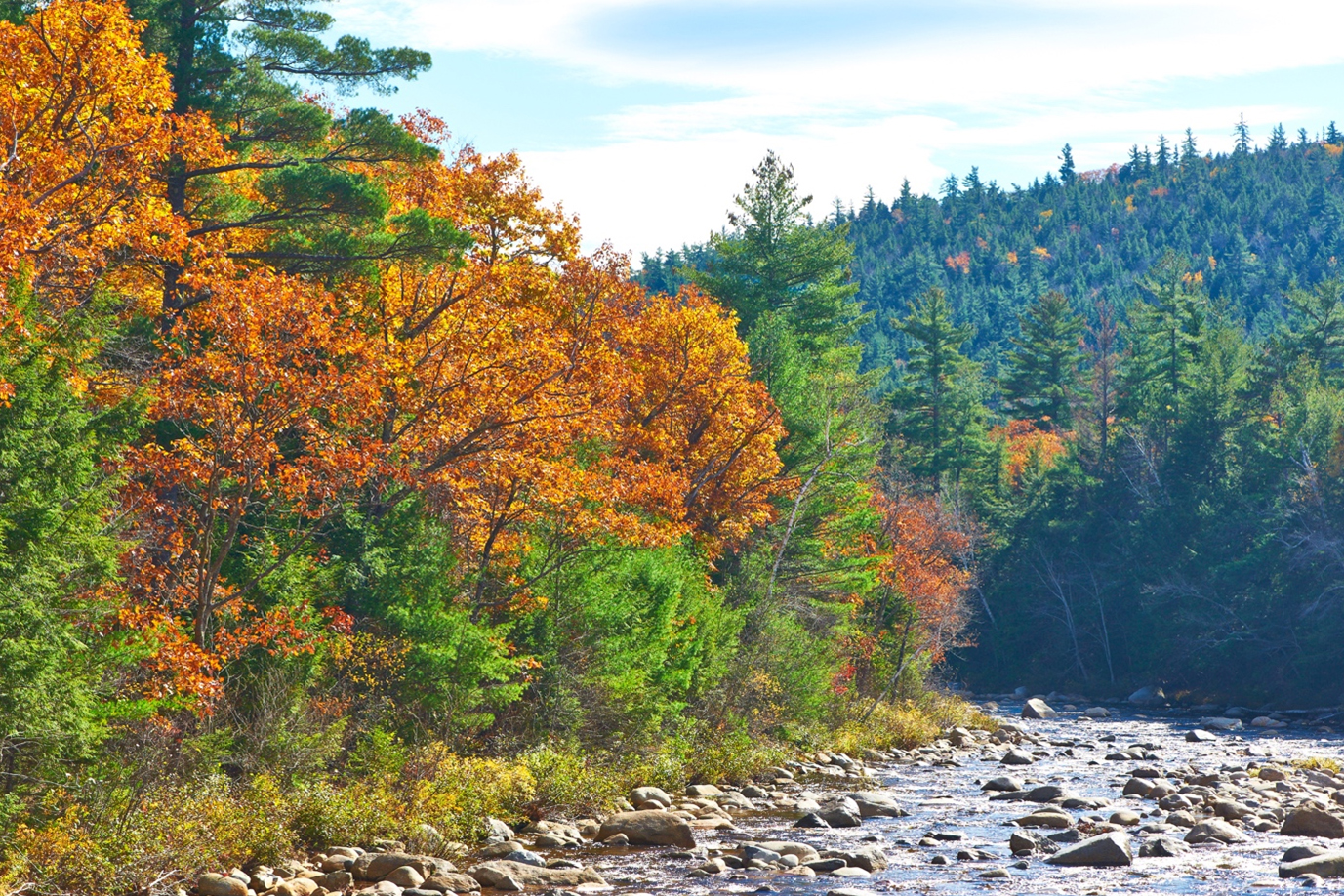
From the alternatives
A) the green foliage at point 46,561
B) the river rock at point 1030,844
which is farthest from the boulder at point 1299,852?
the green foliage at point 46,561

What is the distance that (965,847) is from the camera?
60.2 feet

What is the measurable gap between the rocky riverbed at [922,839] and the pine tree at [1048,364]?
49.0 meters

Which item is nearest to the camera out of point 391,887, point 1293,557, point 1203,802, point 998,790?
point 391,887

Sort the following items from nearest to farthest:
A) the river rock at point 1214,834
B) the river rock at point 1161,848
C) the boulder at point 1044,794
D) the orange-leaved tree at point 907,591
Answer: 1. the river rock at point 1161,848
2. the river rock at point 1214,834
3. the boulder at point 1044,794
4. the orange-leaved tree at point 907,591

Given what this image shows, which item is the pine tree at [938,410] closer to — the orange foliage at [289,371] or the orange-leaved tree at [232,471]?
the orange foliage at [289,371]

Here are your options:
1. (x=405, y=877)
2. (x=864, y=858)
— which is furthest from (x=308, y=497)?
(x=864, y=858)

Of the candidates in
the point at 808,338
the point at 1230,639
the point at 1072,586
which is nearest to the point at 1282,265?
the point at 1072,586

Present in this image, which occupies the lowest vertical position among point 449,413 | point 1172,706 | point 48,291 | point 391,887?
point 1172,706

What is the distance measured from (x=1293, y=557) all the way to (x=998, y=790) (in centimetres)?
3210

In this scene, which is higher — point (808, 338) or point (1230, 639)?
point (808, 338)

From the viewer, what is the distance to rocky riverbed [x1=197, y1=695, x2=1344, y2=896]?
15078 mm

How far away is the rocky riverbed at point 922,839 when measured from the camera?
15078 mm

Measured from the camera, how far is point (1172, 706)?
54000 millimetres

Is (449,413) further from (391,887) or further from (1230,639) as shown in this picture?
(1230,639)
